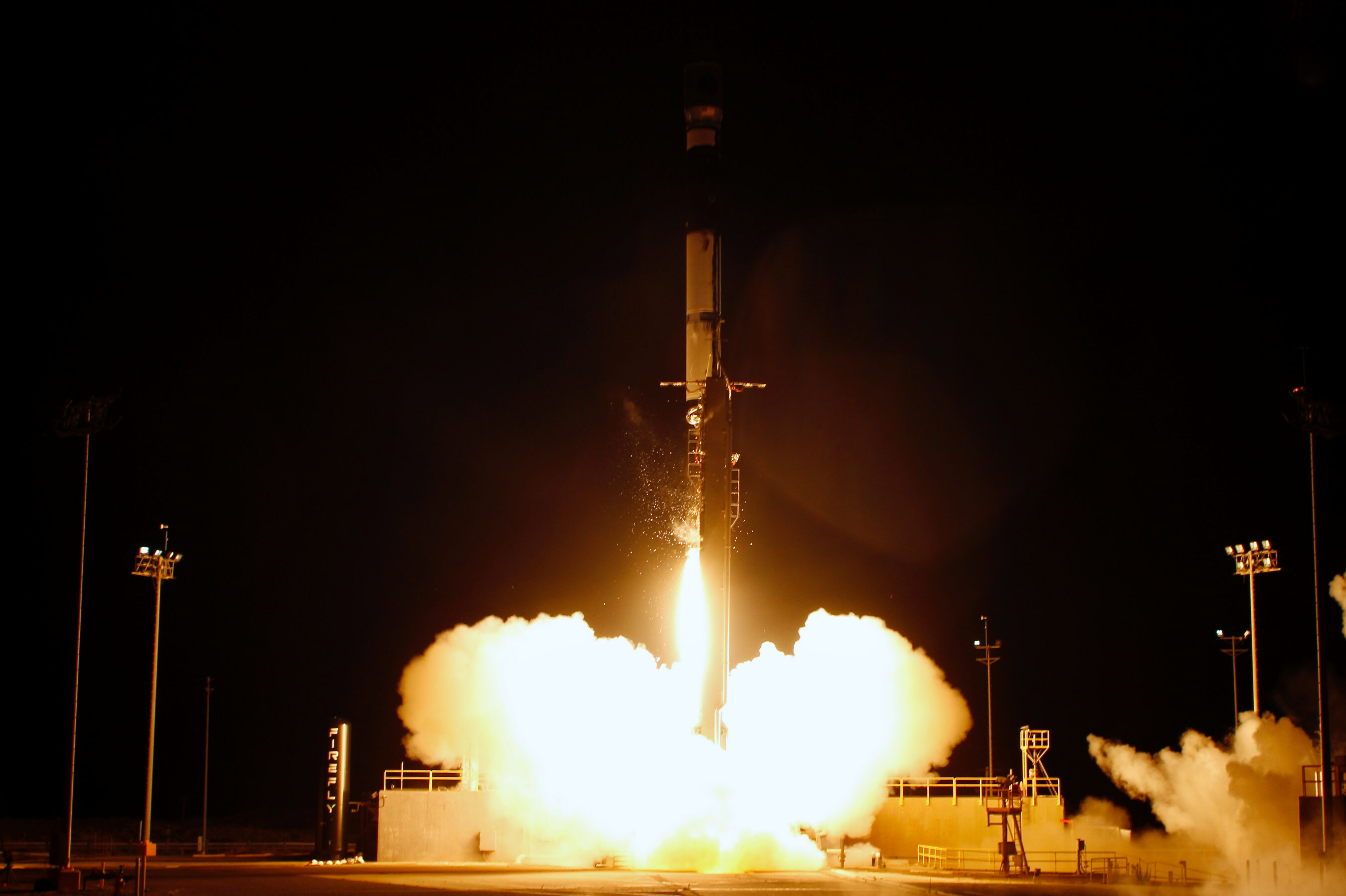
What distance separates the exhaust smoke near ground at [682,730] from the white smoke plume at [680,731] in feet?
0.13

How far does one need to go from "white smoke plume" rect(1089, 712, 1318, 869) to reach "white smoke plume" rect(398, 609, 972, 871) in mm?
6914

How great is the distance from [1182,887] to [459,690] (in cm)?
1929

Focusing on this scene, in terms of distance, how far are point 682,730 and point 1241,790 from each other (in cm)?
1406

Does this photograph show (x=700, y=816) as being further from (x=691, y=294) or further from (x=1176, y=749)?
(x=1176, y=749)

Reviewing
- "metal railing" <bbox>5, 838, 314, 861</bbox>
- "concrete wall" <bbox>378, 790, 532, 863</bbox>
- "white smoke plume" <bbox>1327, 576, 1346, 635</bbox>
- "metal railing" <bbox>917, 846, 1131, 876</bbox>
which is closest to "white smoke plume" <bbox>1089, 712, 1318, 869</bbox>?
"metal railing" <bbox>917, 846, 1131, 876</bbox>

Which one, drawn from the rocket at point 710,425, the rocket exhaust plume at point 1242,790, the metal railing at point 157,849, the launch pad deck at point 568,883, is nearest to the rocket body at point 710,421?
the rocket at point 710,425

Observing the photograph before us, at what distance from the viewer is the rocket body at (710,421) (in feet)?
102

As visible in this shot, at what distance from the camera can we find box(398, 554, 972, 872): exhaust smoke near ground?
30.6m

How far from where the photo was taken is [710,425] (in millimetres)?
31047

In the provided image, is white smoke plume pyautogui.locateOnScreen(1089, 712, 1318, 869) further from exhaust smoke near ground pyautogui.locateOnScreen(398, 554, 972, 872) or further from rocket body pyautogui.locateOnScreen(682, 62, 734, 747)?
rocket body pyautogui.locateOnScreen(682, 62, 734, 747)

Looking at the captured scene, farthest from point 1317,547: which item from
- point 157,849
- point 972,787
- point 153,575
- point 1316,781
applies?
point 157,849

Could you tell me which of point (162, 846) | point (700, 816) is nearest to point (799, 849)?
point (700, 816)

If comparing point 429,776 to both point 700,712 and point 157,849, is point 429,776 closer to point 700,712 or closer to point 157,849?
point 700,712

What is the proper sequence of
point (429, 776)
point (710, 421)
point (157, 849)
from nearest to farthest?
point (710, 421) < point (429, 776) < point (157, 849)
